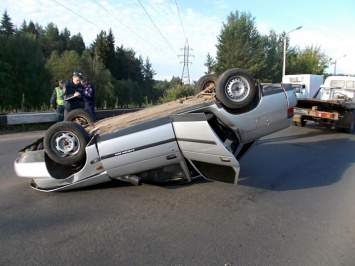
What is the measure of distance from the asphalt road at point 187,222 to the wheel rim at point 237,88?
55.2 inches

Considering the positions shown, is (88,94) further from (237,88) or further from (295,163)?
(295,163)

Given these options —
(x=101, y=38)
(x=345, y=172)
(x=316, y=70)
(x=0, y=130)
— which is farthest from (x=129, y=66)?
(x=345, y=172)

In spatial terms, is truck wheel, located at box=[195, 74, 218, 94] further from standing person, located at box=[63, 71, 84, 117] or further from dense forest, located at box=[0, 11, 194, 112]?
dense forest, located at box=[0, 11, 194, 112]

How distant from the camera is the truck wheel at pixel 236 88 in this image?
14.4ft

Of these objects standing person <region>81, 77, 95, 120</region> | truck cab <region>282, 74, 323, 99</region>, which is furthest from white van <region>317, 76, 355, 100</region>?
standing person <region>81, 77, 95, 120</region>

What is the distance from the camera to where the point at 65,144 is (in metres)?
4.11

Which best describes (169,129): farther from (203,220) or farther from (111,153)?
(203,220)

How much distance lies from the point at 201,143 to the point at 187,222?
3.40 ft

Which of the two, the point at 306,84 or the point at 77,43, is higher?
the point at 77,43

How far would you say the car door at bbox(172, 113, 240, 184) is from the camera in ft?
13.1

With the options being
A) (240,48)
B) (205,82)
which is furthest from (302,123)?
(240,48)

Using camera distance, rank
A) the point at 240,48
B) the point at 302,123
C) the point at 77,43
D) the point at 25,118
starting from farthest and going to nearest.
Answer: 1. the point at 77,43
2. the point at 240,48
3. the point at 302,123
4. the point at 25,118

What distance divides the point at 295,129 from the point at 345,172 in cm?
525

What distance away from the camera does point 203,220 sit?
3.59 m
